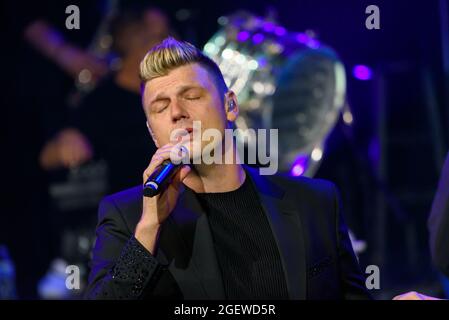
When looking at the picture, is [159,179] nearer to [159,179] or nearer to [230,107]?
[159,179]

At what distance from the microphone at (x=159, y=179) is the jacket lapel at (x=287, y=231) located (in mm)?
391

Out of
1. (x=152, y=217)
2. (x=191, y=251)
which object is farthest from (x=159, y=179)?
(x=191, y=251)

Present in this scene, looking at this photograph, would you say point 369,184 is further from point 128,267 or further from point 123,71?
point 128,267

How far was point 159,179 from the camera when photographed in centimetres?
167

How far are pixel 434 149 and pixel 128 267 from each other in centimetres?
306

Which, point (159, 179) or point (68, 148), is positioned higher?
point (159, 179)

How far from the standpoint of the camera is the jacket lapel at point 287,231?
6.20 feet

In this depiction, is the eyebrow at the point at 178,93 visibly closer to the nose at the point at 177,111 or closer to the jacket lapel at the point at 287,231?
the nose at the point at 177,111

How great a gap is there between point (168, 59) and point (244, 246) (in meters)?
0.58

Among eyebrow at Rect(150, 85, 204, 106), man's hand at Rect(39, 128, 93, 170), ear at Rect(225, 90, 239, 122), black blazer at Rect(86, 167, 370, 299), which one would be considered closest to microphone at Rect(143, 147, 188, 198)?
black blazer at Rect(86, 167, 370, 299)

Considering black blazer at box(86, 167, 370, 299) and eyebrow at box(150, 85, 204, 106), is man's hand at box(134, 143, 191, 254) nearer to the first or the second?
black blazer at box(86, 167, 370, 299)

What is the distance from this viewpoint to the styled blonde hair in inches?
79.1

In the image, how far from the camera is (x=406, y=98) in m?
4.38

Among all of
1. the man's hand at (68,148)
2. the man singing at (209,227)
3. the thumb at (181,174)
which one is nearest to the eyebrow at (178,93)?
the man singing at (209,227)
